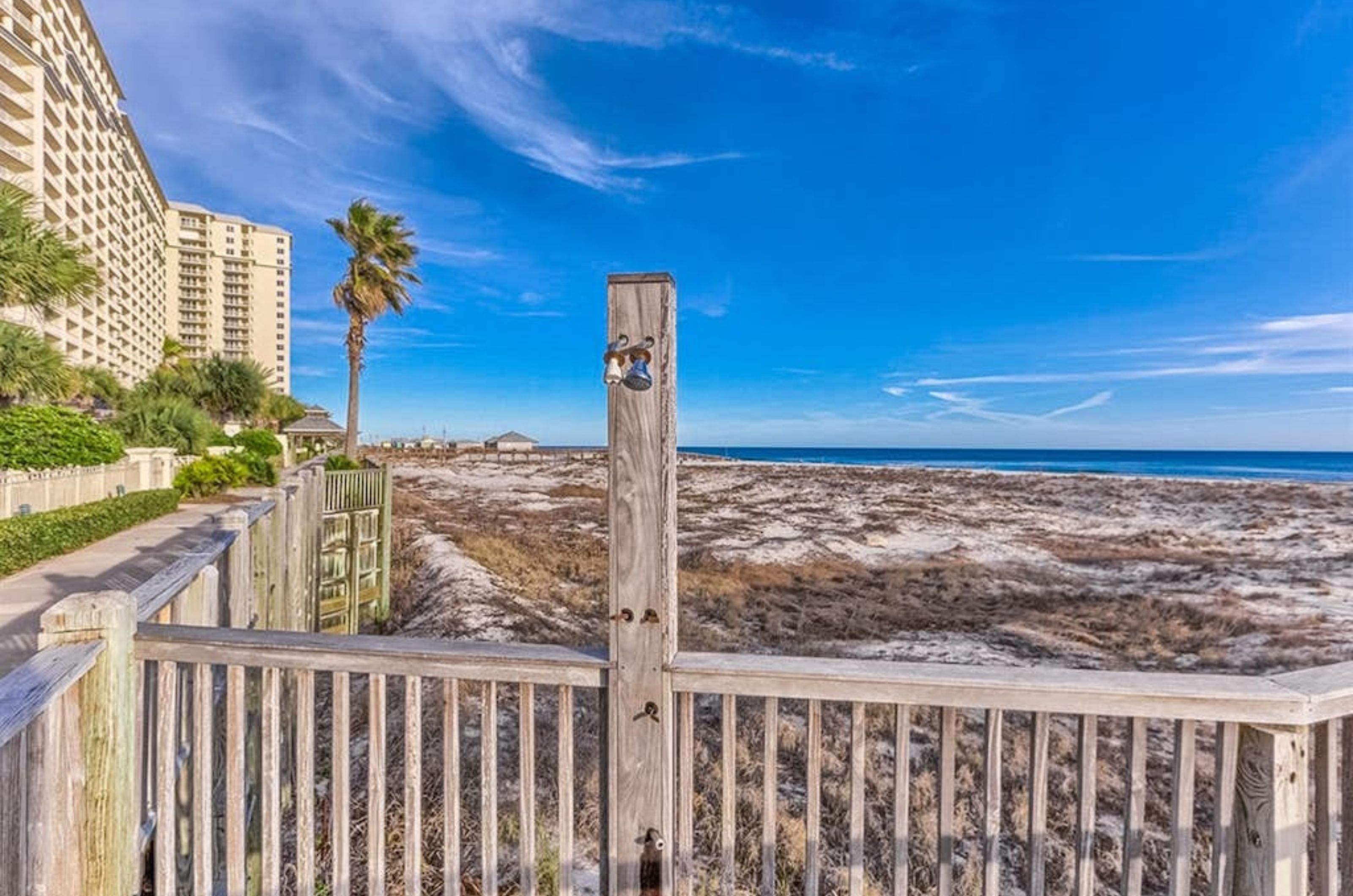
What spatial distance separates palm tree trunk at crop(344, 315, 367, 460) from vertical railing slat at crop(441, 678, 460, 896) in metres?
18.5

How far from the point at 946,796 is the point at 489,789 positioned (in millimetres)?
1143

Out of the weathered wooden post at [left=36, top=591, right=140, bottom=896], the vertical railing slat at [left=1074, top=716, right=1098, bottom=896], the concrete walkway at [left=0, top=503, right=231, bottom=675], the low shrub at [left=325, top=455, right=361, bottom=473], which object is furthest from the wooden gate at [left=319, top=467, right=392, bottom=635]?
the vertical railing slat at [left=1074, top=716, right=1098, bottom=896]

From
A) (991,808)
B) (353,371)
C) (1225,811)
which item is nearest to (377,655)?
(991,808)

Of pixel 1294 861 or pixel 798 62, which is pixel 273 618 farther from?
pixel 798 62

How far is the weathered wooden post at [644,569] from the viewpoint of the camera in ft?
4.77

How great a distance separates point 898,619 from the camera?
7770mm

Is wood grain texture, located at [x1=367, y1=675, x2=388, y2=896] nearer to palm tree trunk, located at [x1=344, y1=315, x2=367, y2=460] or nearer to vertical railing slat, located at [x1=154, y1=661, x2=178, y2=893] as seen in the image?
vertical railing slat, located at [x1=154, y1=661, x2=178, y2=893]

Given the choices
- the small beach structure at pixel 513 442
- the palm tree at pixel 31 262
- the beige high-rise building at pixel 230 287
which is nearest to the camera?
the palm tree at pixel 31 262

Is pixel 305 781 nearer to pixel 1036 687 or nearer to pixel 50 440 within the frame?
pixel 1036 687

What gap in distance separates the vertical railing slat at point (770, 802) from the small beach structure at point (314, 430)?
2132cm

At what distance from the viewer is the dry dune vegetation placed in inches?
131

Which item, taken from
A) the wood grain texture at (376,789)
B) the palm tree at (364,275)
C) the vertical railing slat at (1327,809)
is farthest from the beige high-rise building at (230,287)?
the vertical railing slat at (1327,809)

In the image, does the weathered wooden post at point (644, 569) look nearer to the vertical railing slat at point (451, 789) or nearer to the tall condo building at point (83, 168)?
the vertical railing slat at point (451, 789)

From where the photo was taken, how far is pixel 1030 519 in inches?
656
